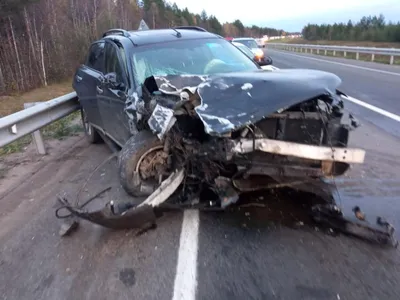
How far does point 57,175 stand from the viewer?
6.17 metres

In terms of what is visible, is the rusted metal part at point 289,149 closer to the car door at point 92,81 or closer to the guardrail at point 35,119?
the car door at point 92,81

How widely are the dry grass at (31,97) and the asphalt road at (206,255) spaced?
26.2 feet

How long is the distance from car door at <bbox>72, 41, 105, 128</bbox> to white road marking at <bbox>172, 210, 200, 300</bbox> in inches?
120

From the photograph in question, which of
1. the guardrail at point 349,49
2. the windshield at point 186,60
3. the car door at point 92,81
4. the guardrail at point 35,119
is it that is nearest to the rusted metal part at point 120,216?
the windshield at point 186,60

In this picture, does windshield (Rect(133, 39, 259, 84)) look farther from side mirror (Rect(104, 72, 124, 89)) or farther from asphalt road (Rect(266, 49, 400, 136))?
asphalt road (Rect(266, 49, 400, 136))

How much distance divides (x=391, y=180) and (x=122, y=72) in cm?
358

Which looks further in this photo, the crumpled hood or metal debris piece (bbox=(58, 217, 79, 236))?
metal debris piece (bbox=(58, 217, 79, 236))

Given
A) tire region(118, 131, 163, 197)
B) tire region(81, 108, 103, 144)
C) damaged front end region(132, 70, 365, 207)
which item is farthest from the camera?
tire region(81, 108, 103, 144)

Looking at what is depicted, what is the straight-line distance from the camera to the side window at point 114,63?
5585 millimetres

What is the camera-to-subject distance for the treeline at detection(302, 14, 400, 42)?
143ft

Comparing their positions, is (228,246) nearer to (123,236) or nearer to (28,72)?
(123,236)

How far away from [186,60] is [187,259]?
292 centimetres

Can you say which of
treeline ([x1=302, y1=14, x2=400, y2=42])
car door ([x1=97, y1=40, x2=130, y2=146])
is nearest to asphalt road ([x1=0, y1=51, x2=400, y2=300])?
car door ([x1=97, y1=40, x2=130, y2=146])

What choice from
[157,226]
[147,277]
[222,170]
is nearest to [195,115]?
[222,170]
